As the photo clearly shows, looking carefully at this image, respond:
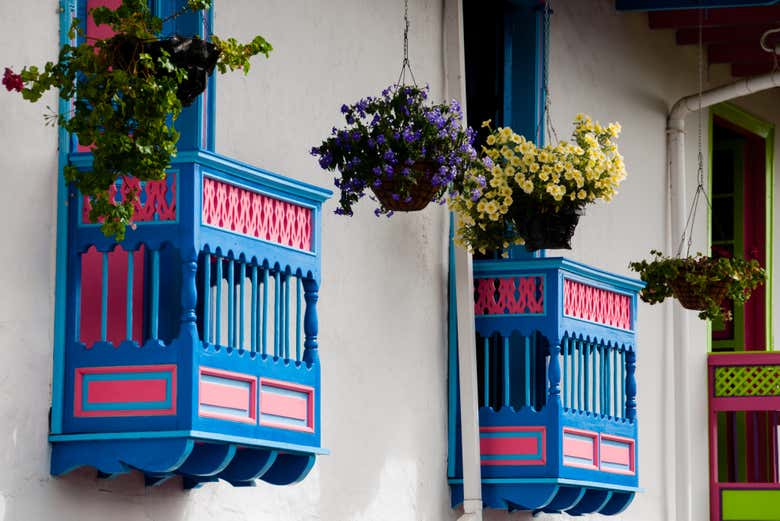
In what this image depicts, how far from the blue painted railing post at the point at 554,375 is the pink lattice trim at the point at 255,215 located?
2.26m

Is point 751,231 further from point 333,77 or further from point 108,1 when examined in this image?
point 108,1

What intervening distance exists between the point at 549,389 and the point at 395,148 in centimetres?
174

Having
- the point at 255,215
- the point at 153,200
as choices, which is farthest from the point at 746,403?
the point at 153,200

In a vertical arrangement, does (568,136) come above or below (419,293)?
above

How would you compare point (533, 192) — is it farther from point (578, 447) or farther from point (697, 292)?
point (697, 292)

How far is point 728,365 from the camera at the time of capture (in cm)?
1308

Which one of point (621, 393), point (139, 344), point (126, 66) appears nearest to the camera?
point (126, 66)

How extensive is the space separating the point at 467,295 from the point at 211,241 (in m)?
2.81

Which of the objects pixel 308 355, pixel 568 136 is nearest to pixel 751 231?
pixel 568 136

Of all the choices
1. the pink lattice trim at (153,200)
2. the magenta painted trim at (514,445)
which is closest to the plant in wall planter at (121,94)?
the pink lattice trim at (153,200)

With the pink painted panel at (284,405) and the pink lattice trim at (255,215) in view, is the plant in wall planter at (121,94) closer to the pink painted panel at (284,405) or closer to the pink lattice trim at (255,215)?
the pink lattice trim at (255,215)

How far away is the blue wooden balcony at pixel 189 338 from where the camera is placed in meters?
6.69

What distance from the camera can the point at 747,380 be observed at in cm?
1298

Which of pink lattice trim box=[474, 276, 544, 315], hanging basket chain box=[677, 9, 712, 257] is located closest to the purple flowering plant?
pink lattice trim box=[474, 276, 544, 315]
